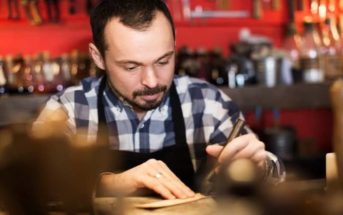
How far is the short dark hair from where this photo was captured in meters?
1.49

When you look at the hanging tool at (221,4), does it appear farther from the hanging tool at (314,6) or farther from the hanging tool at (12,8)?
the hanging tool at (12,8)

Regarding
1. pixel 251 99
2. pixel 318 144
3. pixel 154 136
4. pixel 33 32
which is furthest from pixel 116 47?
pixel 318 144

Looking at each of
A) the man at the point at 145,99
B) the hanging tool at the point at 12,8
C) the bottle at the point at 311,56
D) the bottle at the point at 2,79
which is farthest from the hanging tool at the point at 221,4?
the man at the point at 145,99

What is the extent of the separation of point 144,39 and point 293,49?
2.14 meters

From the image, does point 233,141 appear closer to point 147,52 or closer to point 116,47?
point 147,52

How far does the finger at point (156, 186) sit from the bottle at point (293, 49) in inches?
86.0

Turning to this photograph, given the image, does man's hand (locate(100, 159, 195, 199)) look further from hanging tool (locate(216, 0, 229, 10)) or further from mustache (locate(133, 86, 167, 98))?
hanging tool (locate(216, 0, 229, 10))

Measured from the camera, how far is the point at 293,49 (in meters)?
3.42

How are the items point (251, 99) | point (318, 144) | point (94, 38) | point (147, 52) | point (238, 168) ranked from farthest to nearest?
point (318, 144) → point (251, 99) → point (94, 38) → point (147, 52) → point (238, 168)

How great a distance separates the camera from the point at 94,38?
167 centimetres

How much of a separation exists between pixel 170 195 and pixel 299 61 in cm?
235

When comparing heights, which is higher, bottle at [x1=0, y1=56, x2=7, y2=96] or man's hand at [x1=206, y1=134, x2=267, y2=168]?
man's hand at [x1=206, y1=134, x2=267, y2=168]

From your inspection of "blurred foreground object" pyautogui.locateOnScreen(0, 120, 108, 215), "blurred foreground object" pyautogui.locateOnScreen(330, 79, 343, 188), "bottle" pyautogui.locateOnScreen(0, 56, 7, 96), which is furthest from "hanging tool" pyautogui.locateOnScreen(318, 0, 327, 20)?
"blurred foreground object" pyautogui.locateOnScreen(0, 120, 108, 215)

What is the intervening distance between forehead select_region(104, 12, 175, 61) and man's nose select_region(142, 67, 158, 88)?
0.12ft
